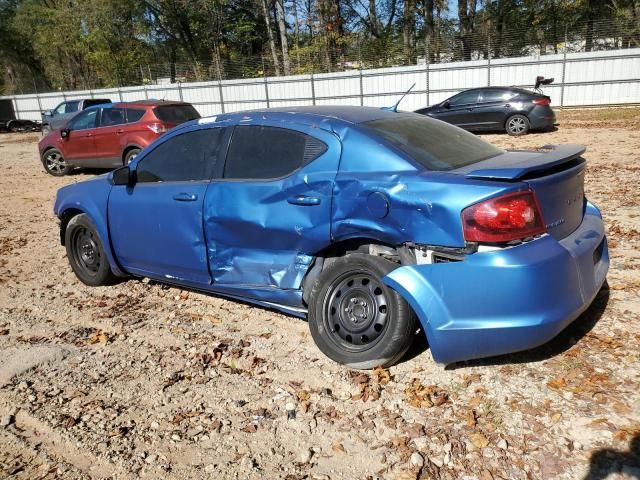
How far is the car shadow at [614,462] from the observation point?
2.40 meters

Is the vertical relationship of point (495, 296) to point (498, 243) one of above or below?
below

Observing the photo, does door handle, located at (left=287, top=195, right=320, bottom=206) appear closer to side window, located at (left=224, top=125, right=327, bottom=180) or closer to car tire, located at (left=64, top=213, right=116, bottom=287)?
side window, located at (left=224, top=125, right=327, bottom=180)

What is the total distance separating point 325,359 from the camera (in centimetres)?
361

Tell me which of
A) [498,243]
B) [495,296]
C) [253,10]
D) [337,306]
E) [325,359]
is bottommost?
[325,359]

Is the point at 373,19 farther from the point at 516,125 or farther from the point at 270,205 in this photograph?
the point at 270,205

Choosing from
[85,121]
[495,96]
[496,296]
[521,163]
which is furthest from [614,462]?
[495,96]

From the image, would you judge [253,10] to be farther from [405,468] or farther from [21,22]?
[405,468]

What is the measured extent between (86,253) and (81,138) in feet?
27.4

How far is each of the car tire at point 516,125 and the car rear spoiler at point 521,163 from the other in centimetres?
1243

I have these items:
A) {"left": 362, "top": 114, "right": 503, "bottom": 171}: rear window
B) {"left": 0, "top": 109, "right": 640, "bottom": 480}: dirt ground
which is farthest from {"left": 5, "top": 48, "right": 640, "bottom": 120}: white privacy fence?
{"left": 362, "top": 114, "right": 503, "bottom": 171}: rear window

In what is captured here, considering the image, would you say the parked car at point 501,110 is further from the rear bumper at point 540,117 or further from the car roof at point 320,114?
the car roof at point 320,114

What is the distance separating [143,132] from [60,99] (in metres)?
26.8

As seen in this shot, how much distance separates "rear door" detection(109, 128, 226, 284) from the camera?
13.5 ft

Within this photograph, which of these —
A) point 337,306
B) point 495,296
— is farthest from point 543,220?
point 337,306
